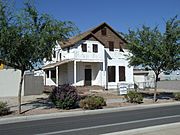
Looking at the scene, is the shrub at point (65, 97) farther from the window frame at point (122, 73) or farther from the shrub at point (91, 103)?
the window frame at point (122, 73)

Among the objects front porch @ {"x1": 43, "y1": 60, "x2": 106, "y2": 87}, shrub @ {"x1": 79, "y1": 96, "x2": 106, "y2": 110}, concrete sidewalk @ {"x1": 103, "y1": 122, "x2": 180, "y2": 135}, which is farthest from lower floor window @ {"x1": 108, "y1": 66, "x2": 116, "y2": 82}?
concrete sidewalk @ {"x1": 103, "y1": 122, "x2": 180, "y2": 135}

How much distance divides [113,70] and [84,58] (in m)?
5.37

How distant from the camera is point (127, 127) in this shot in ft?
37.9

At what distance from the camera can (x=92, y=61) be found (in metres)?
36.8

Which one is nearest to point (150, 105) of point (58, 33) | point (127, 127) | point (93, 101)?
point (93, 101)

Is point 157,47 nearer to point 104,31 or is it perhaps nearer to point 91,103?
point 91,103

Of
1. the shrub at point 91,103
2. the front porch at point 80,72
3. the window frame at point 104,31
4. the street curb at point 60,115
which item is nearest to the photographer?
the street curb at point 60,115

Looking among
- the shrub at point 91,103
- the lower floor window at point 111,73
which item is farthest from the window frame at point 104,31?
the shrub at point 91,103

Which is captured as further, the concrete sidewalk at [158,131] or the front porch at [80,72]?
the front porch at [80,72]

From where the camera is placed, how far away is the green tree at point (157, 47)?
2313cm

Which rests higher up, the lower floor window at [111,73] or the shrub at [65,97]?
the lower floor window at [111,73]

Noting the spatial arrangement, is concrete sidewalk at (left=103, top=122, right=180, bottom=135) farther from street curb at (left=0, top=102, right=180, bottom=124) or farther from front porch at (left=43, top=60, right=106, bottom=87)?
front porch at (left=43, top=60, right=106, bottom=87)

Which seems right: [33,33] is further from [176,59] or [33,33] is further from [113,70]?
[113,70]

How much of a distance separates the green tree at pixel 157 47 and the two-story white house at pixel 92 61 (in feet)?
35.7
